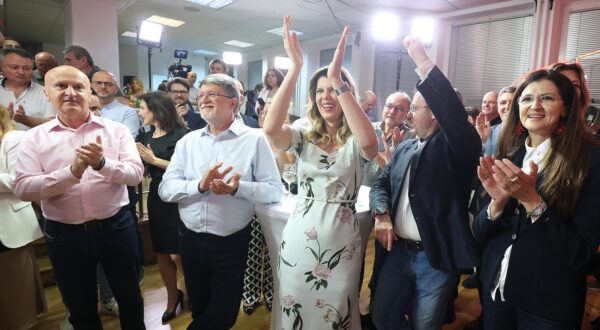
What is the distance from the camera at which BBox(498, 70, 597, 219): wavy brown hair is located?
41.9 inches

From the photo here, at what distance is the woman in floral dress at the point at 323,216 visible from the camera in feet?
4.40

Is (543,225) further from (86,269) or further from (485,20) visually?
(485,20)

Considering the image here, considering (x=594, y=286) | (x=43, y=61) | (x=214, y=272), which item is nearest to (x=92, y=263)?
(x=214, y=272)

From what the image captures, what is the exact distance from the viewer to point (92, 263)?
5.08ft

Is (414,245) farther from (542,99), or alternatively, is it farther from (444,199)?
(542,99)

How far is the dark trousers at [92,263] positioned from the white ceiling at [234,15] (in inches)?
211

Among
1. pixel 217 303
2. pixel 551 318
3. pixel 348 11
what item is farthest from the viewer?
pixel 348 11

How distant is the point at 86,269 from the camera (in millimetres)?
1536

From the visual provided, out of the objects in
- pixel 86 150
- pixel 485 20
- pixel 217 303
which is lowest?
pixel 217 303

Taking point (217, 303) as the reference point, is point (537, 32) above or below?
above

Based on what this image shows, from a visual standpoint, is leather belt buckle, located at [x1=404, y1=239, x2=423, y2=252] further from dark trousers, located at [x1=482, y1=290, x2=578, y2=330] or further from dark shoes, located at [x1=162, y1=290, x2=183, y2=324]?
dark shoes, located at [x1=162, y1=290, x2=183, y2=324]

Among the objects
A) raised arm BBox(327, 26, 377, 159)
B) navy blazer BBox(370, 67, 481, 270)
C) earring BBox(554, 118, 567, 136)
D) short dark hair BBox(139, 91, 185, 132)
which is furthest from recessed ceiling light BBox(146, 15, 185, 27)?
earring BBox(554, 118, 567, 136)

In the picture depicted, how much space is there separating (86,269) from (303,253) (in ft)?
3.32

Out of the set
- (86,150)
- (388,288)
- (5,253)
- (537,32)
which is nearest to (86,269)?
(86,150)
